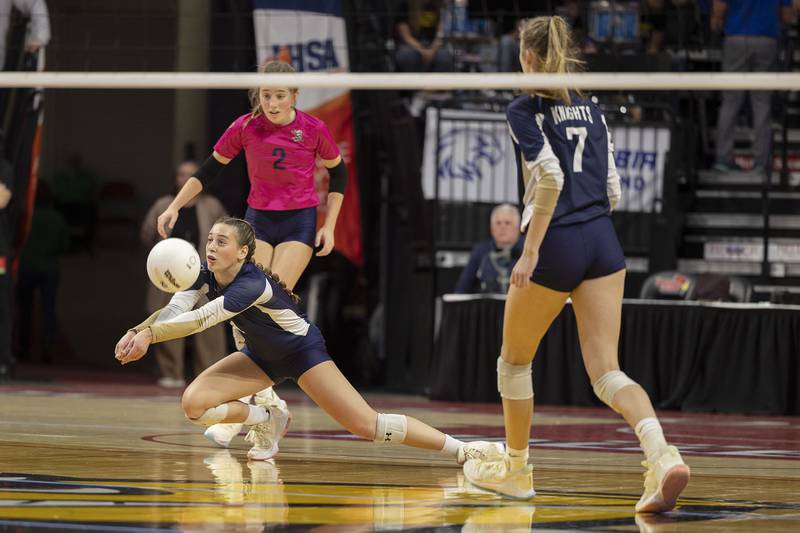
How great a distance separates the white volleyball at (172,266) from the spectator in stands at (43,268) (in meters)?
9.39

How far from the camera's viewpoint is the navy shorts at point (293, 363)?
6.11m

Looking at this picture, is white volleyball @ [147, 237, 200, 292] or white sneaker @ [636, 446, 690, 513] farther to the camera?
white volleyball @ [147, 237, 200, 292]

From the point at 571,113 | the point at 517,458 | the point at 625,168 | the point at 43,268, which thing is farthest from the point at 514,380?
the point at 43,268

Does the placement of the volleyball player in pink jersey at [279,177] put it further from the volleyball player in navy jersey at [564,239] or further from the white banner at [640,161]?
the white banner at [640,161]

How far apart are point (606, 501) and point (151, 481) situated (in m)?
1.74

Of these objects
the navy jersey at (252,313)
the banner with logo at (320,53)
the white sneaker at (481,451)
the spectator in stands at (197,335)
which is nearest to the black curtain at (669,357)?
the banner with logo at (320,53)

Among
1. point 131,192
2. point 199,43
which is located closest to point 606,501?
point 199,43

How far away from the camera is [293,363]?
20.1 ft

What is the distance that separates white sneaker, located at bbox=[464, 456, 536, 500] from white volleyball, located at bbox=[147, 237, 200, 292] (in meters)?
1.39

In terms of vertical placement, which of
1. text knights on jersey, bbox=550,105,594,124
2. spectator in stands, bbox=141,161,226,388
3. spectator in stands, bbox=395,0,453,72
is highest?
spectator in stands, bbox=395,0,453,72

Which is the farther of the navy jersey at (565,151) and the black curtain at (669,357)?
the black curtain at (669,357)

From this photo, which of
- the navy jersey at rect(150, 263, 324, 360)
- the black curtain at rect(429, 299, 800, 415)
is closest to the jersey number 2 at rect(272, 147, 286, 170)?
the navy jersey at rect(150, 263, 324, 360)

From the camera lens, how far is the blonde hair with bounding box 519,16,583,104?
5270mm

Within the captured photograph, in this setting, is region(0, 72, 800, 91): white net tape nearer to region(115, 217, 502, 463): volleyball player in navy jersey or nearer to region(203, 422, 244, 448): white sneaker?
region(115, 217, 502, 463): volleyball player in navy jersey
